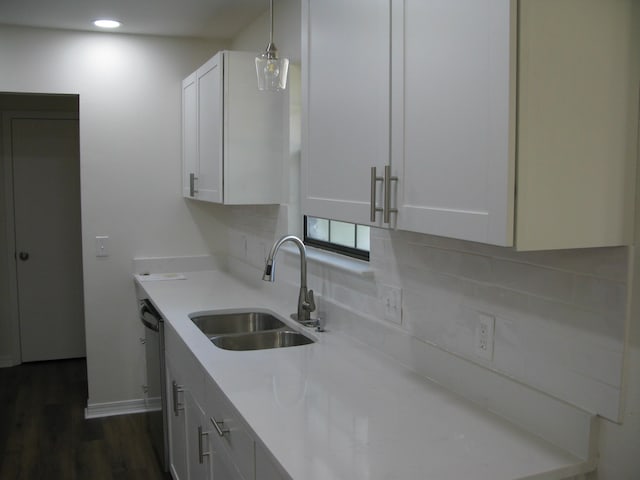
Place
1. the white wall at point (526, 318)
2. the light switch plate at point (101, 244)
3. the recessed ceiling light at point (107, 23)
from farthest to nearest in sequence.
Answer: the light switch plate at point (101, 244) < the recessed ceiling light at point (107, 23) < the white wall at point (526, 318)

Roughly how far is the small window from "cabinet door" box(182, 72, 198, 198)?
3.01 ft

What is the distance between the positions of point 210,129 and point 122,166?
989 mm

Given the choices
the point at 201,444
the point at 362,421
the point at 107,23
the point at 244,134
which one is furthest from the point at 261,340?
the point at 107,23

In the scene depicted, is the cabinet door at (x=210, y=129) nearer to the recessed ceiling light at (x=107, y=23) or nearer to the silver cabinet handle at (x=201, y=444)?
the recessed ceiling light at (x=107, y=23)

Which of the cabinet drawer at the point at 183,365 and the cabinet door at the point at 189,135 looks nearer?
the cabinet drawer at the point at 183,365

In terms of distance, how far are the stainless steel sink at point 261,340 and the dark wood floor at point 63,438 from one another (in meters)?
1.04

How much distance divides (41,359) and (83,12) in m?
3.12

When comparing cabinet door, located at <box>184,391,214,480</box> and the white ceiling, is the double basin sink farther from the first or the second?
the white ceiling

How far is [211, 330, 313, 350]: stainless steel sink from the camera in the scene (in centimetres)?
276

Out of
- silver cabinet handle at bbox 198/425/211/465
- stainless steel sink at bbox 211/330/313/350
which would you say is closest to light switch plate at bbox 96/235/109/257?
stainless steel sink at bbox 211/330/313/350

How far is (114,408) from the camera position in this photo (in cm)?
430

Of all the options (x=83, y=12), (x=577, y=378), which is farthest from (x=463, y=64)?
(x=83, y=12)

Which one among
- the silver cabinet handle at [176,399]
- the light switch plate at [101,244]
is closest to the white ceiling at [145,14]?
the light switch plate at [101,244]

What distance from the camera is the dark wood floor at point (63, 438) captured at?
3.42 m
